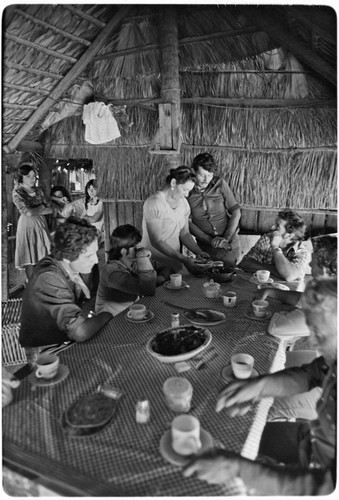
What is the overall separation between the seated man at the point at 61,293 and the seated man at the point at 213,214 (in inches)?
84.1

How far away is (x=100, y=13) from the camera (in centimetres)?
341

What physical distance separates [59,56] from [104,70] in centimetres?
85

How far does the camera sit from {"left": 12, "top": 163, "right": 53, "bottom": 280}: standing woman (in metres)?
4.39

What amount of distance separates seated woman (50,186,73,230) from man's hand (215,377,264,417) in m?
3.85

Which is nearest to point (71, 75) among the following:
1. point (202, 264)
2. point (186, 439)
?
point (202, 264)

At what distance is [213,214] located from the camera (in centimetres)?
451

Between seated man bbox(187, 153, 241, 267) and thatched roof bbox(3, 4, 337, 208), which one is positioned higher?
thatched roof bbox(3, 4, 337, 208)

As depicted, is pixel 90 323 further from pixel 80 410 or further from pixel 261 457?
pixel 261 457

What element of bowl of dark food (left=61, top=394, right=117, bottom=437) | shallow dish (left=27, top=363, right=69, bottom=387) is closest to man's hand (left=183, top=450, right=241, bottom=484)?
bowl of dark food (left=61, top=394, right=117, bottom=437)

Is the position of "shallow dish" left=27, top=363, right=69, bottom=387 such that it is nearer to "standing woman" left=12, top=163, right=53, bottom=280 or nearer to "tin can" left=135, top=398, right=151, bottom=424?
"tin can" left=135, top=398, right=151, bottom=424

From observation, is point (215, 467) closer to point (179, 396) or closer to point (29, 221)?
point (179, 396)

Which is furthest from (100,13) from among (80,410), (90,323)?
(80,410)

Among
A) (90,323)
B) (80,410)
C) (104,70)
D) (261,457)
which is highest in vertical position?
(104,70)

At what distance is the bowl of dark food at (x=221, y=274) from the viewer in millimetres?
3074
